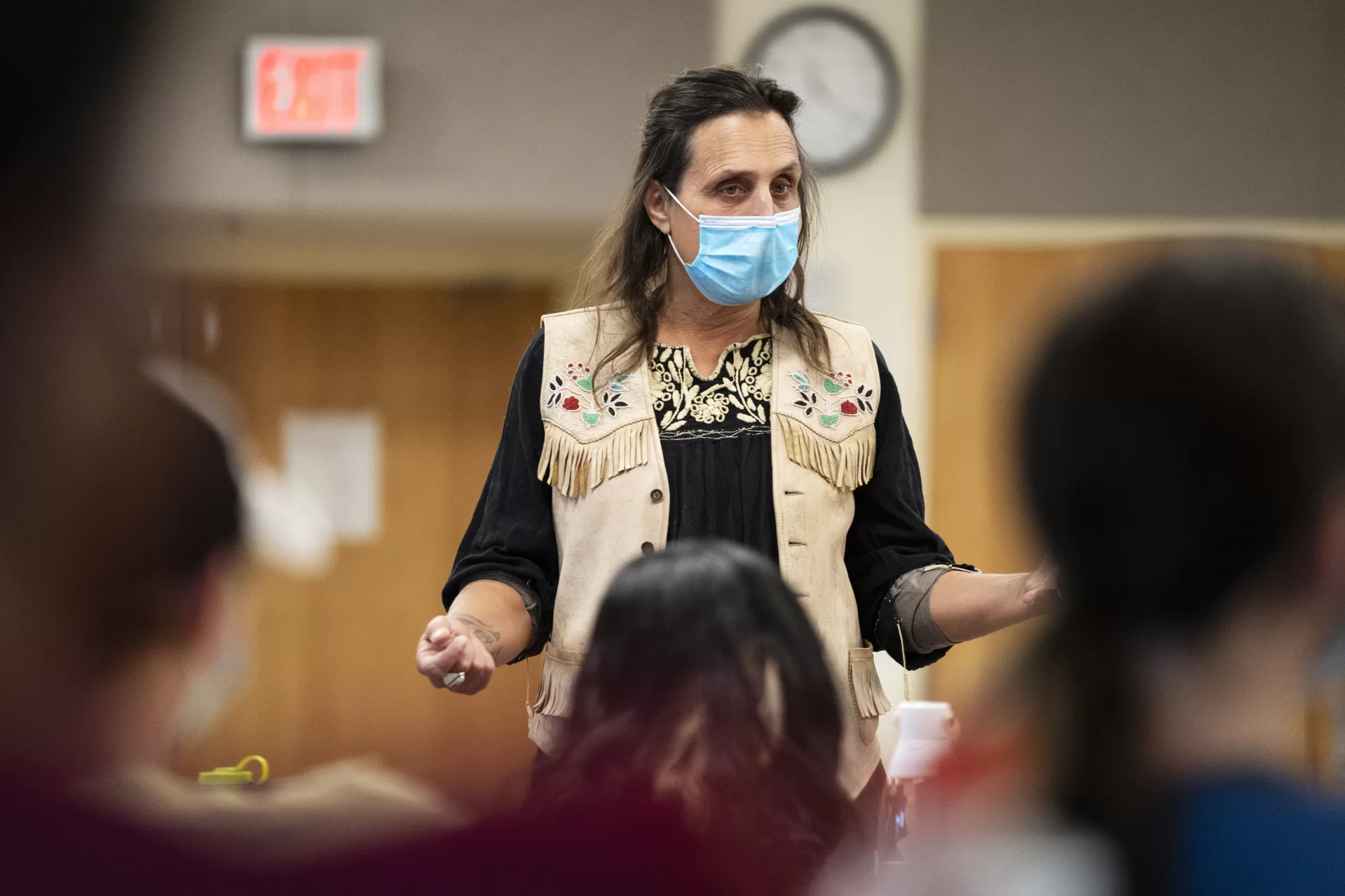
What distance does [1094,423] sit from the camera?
22.9 inches

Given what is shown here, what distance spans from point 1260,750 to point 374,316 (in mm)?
4291

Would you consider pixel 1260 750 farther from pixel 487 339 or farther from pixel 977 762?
pixel 487 339

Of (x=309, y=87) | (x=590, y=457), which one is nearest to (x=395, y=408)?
(x=309, y=87)

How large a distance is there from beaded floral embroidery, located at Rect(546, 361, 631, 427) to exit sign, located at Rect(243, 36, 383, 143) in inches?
89.0

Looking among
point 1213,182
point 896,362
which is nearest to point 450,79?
point 896,362

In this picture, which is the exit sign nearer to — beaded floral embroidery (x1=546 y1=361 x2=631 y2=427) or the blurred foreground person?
beaded floral embroidery (x1=546 y1=361 x2=631 y2=427)

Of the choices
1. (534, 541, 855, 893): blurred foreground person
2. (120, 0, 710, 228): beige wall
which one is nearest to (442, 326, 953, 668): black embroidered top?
(534, 541, 855, 893): blurred foreground person

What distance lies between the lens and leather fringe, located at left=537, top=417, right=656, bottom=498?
168 cm

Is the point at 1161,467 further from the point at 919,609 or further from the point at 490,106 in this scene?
the point at 490,106

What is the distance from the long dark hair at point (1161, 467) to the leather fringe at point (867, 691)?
1066 mm

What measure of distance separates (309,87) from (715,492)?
2540 mm

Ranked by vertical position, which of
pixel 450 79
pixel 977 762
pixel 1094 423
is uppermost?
pixel 450 79

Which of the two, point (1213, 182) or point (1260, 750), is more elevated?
point (1213, 182)

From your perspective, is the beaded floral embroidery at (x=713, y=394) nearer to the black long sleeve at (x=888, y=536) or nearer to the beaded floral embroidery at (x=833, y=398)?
the beaded floral embroidery at (x=833, y=398)
